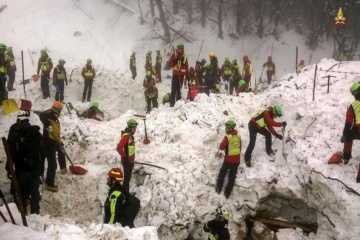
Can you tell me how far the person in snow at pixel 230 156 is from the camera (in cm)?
764

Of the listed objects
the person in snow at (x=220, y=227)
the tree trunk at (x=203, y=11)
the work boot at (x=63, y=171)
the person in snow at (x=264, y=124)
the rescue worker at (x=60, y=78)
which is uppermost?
the tree trunk at (x=203, y=11)

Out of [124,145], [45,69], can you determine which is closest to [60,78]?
[45,69]

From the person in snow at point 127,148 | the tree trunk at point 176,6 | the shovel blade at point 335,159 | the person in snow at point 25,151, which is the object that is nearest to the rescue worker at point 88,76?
the person in snow at point 127,148

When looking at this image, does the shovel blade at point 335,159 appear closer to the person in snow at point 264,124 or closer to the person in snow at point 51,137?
the person in snow at point 264,124

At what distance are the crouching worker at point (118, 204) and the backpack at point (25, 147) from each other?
141cm

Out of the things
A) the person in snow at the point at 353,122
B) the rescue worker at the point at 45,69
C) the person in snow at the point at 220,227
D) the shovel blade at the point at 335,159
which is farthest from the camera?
the rescue worker at the point at 45,69

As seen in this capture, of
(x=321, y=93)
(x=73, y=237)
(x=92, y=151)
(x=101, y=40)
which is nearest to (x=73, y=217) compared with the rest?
(x=92, y=151)

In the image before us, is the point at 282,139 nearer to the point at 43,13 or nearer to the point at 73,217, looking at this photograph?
the point at 73,217

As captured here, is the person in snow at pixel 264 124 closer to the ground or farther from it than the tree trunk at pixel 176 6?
closer to the ground

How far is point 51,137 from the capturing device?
7320 millimetres

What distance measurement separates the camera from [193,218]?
303 inches

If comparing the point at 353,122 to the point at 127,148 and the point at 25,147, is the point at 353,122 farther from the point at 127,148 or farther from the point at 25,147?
the point at 25,147

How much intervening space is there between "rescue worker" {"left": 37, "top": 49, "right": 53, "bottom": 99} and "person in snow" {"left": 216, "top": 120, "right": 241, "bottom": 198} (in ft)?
33.2

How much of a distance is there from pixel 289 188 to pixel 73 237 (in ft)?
17.7
